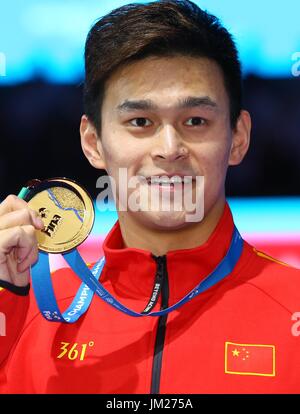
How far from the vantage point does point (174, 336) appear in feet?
6.93

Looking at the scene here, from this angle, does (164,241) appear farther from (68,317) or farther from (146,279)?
(68,317)

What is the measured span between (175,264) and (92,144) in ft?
1.61

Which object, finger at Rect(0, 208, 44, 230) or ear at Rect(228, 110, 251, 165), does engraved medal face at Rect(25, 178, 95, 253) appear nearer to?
finger at Rect(0, 208, 44, 230)

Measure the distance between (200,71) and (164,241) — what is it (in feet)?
1.67

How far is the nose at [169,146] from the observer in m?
2.04

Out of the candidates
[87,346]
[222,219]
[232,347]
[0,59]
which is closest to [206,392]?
[232,347]

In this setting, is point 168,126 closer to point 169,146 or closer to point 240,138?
point 169,146

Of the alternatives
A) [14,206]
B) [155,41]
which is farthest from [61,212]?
[155,41]

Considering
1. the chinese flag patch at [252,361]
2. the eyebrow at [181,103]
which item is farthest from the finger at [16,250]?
the chinese flag patch at [252,361]

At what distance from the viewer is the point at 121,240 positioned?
2348mm

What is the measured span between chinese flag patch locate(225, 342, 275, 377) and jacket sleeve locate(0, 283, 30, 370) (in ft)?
1.92

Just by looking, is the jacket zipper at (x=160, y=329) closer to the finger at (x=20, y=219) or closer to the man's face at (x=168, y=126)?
the man's face at (x=168, y=126)

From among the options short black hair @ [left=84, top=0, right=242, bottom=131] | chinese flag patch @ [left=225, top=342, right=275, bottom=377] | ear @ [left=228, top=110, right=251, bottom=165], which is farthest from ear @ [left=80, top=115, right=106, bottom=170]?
chinese flag patch @ [left=225, top=342, right=275, bottom=377]

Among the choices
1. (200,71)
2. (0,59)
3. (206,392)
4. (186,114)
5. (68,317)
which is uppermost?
(0,59)
